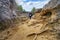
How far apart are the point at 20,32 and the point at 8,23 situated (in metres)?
0.34

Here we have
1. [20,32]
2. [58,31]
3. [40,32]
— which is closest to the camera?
[58,31]

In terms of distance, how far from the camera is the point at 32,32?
7.27ft

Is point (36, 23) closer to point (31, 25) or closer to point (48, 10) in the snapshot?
point (31, 25)

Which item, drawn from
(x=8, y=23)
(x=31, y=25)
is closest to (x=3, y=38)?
(x=8, y=23)

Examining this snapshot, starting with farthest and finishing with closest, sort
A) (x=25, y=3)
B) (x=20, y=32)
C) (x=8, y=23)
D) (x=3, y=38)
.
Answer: (x=25, y=3) < (x=8, y=23) < (x=20, y=32) < (x=3, y=38)

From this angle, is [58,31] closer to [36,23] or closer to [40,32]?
[40,32]

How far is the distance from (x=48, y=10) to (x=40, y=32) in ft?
1.83

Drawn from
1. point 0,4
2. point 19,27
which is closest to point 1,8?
point 0,4

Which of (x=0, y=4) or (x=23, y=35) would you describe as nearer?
(x=23, y=35)

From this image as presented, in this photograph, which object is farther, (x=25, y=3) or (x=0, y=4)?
(x=25, y=3)

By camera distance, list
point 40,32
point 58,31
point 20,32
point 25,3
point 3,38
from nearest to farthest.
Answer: point 58,31, point 40,32, point 3,38, point 20,32, point 25,3

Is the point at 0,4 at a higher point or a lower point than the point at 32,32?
higher

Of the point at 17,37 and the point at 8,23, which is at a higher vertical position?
the point at 8,23

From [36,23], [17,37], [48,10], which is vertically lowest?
[17,37]
